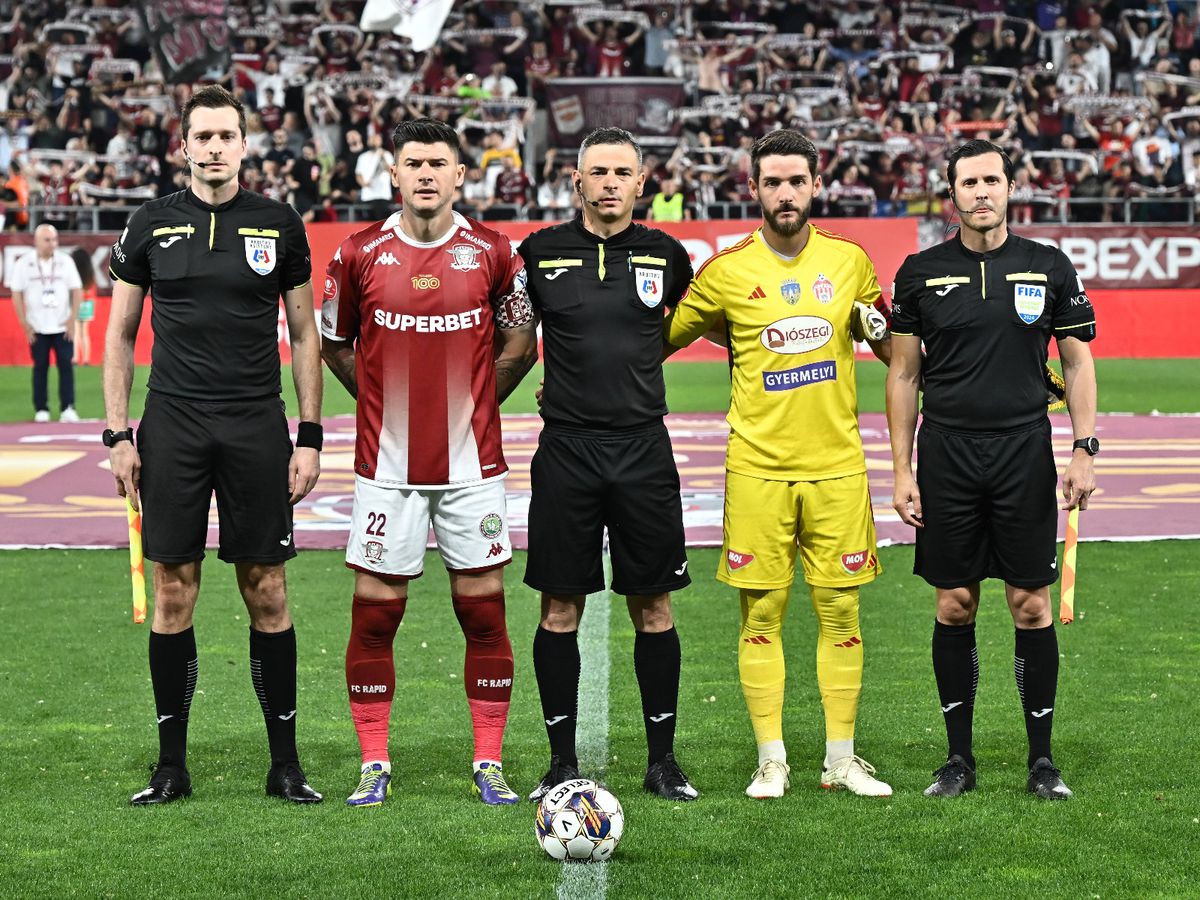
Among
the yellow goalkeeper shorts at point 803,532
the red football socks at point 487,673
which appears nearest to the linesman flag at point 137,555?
the red football socks at point 487,673

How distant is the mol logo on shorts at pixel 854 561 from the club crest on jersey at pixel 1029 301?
97 centimetres

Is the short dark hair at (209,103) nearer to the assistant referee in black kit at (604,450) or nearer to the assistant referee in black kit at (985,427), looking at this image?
the assistant referee in black kit at (604,450)

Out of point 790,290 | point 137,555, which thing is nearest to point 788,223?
point 790,290

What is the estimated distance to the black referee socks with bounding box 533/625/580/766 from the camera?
17.5 ft

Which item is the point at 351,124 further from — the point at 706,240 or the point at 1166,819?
the point at 1166,819

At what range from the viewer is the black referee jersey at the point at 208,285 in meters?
5.20

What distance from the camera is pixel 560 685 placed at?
536 cm

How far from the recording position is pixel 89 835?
4.86 metres

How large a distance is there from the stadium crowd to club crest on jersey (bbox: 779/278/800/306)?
16.5 metres

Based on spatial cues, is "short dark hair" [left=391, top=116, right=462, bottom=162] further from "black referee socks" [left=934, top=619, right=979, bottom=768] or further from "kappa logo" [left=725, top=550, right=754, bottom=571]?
"black referee socks" [left=934, top=619, right=979, bottom=768]

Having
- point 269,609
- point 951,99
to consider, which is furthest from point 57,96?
point 269,609

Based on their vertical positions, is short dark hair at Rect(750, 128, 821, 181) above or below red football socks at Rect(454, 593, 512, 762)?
above

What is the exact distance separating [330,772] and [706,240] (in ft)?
52.4

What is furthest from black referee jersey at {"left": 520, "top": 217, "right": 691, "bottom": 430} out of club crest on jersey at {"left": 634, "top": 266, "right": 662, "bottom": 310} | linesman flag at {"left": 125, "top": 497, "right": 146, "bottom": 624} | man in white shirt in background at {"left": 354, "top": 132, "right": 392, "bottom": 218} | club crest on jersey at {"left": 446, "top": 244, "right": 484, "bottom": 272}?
man in white shirt in background at {"left": 354, "top": 132, "right": 392, "bottom": 218}
